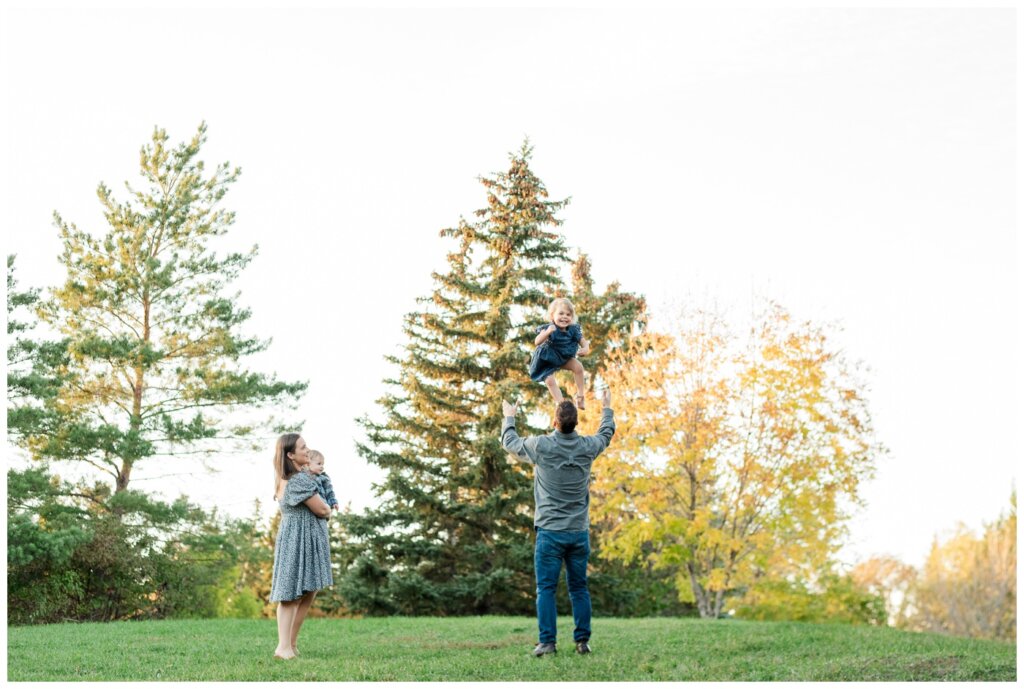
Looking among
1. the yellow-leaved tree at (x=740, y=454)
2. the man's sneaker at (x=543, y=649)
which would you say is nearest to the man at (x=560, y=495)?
the man's sneaker at (x=543, y=649)

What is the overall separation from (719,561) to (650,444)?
3.91 m

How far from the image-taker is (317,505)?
25.4ft

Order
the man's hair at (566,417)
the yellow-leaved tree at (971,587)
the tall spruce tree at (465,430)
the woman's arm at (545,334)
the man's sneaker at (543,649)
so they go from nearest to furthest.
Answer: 1. the man's hair at (566,417)
2. the man's sneaker at (543,649)
3. the woman's arm at (545,334)
4. the tall spruce tree at (465,430)
5. the yellow-leaved tree at (971,587)

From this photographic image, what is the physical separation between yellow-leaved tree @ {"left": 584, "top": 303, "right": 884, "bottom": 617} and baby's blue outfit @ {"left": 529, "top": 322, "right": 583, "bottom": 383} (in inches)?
302

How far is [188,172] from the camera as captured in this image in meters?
22.8

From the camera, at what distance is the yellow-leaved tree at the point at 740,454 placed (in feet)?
52.4

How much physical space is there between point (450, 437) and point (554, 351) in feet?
48.8

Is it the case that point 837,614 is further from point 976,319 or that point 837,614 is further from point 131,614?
point 131,614

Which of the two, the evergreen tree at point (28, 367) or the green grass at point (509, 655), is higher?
A: the evergreen tree at point (28, 367)

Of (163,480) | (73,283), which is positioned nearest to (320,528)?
(163,480)

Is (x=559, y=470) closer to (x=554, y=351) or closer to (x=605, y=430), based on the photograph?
(x=605, y=430)

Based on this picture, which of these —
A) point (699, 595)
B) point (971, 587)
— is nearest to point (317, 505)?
point (699, 595)

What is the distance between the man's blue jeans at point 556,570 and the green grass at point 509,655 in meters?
0.31

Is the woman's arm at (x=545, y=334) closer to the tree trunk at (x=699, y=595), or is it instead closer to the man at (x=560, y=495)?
the man at (x=560, y=495)
